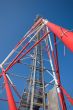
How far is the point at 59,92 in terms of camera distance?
11.4 m

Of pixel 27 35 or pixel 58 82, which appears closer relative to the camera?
pixel 58 82

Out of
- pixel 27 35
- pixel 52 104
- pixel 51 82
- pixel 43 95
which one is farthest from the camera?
pixel 27 35

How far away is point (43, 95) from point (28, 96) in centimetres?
103

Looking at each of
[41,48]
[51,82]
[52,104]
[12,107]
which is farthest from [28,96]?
[41,48]

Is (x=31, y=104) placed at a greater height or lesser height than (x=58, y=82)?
lesser

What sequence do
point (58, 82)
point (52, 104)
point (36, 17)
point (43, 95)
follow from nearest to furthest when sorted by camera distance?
point (52, 104), point (58, 82), point (43, 95), point (36, 17)

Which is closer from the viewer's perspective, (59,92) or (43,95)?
(59,92)

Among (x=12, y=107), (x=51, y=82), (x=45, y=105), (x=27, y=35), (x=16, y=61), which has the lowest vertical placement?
(x=12, y=107)

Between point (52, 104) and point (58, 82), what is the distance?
1902 mm

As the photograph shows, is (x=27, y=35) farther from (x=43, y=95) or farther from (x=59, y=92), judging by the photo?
(x=59, y=92)

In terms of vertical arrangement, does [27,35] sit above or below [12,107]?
above

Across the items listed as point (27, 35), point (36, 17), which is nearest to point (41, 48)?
point (27, 35)

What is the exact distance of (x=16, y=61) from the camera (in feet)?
50.5

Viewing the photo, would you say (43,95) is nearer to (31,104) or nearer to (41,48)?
(31,104)
